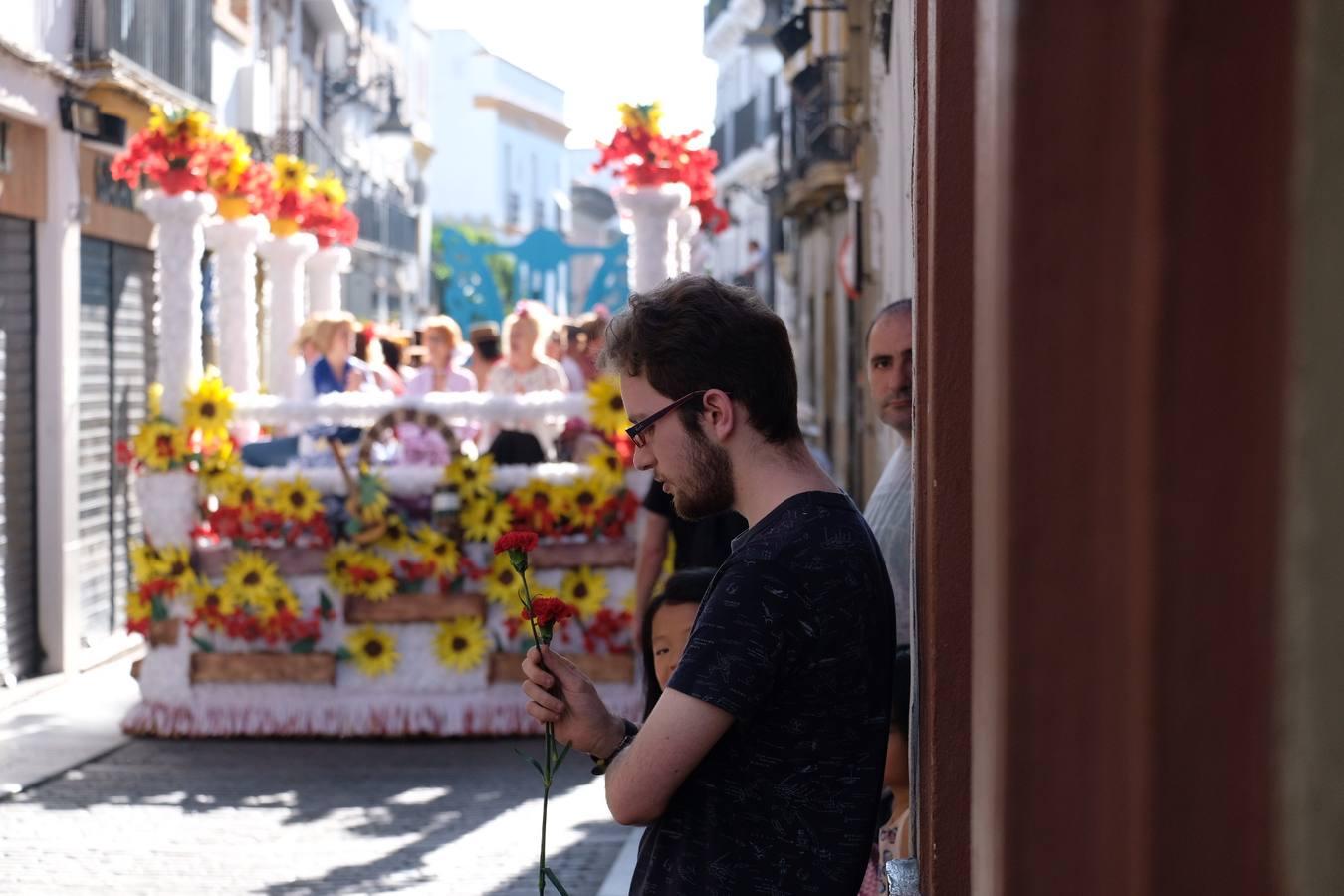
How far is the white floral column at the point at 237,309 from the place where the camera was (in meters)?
11.1

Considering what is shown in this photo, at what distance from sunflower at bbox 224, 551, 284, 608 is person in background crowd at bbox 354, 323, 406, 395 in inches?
96.6

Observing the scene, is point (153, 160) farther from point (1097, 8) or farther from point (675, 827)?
point (1097, 8)

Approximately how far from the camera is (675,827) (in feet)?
7.52

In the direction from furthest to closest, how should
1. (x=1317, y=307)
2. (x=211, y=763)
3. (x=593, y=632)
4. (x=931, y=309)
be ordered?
(x=593, y=632), (x=211, y=763), (x=931, y=309), (x=1317, y=307)

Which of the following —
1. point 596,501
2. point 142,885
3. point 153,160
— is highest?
point 153,160

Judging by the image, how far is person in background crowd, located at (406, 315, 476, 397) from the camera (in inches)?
420

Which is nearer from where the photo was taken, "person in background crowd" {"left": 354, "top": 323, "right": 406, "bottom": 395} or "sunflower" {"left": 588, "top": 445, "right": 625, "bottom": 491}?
"sunflower" {"left": 588, "top": 445, "right": 625, "bottom": 491}

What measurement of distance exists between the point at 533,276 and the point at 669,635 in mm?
25882

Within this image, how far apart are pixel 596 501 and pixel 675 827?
7.19m

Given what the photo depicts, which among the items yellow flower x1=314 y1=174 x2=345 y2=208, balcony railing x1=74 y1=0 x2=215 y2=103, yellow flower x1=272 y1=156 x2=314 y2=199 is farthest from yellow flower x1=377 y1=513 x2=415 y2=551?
balcony railing x1=74 y1=0 x2=215 y2=103

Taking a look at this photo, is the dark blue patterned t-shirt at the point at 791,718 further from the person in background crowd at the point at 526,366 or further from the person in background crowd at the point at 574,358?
the person in background crowd at the point at 574,358

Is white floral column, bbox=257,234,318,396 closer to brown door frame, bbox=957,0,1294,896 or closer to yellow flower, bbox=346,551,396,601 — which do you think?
yellow flower, bbox=346,551,396,601

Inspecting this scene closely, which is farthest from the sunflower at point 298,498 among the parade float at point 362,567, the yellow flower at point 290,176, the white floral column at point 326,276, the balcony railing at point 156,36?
the balcony railing at point 156,36

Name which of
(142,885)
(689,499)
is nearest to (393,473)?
(142,885)
